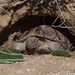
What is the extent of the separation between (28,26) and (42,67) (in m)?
2.13

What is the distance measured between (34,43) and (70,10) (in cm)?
112

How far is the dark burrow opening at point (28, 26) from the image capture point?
6.61 metres

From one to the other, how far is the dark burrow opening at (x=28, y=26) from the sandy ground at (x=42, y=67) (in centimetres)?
127

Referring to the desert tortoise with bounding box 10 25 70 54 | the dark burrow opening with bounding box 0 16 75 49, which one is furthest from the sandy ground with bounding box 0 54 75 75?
the dark burrow opening with bounding box 0 16 75 49

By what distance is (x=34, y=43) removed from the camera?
6.43m

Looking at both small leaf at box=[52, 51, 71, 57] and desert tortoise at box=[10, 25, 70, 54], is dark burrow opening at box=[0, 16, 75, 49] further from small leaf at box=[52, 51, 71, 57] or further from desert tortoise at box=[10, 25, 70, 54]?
small leaf at box=[52, 51, 71, 57]

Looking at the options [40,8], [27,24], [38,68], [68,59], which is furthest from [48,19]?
[38,68]

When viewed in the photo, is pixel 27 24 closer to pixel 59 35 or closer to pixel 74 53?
pixel 59 35

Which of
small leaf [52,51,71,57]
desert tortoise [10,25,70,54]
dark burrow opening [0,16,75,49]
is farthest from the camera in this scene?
dark burrow opening [0,16,75,49]

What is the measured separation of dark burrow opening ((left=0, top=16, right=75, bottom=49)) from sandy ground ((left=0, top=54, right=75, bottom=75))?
127 centimetres

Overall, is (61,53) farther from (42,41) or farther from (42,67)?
(42,67)

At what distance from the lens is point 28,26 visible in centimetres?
696

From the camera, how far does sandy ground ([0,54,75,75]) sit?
4.75 meters

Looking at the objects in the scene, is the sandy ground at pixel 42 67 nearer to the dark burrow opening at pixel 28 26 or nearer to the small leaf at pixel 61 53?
the small leaf at pixel 61 53
